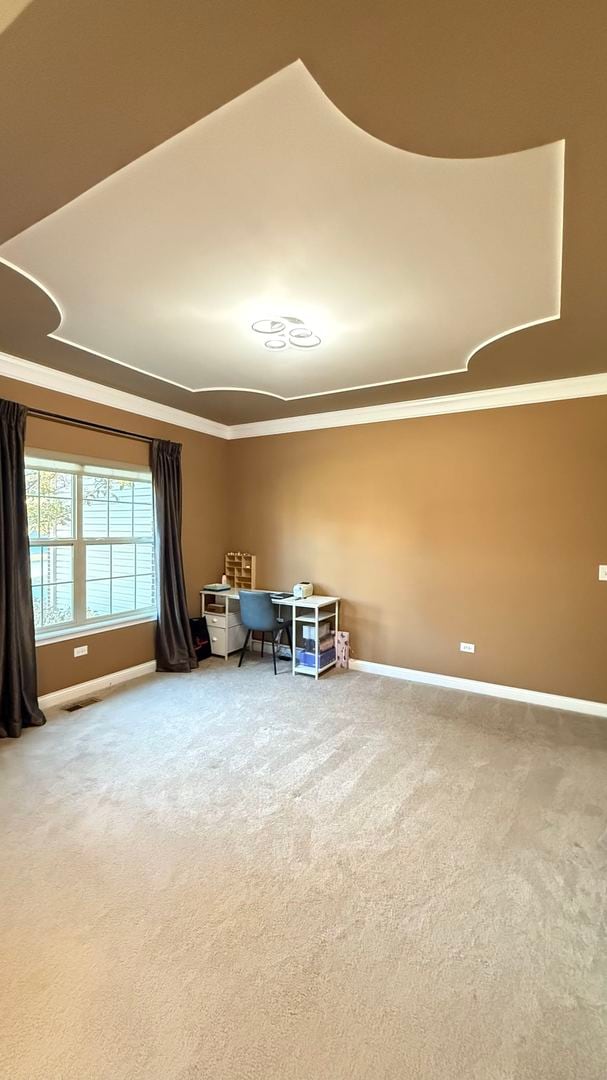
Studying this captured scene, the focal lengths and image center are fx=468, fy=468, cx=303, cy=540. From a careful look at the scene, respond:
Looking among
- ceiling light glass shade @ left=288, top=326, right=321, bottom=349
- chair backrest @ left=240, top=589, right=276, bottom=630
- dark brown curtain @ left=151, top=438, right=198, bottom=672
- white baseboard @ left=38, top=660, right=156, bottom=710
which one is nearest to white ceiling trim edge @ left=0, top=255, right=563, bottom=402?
dark brown curtain @ left=151, top=438, right=198, bottom=672

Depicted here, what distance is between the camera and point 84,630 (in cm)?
411

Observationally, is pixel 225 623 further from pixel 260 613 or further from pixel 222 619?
pixel 260 613

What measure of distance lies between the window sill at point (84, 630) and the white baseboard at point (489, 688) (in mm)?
2269

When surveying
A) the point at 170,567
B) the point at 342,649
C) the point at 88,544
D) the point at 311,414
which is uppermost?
the point at 311,414

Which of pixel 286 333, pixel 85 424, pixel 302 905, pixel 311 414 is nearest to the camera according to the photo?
pixel 302 905

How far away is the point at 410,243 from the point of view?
2012mm

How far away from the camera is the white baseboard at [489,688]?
3.82 m

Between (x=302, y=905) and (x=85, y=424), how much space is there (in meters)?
3.78

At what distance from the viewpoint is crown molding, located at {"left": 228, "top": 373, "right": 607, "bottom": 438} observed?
3.79 m

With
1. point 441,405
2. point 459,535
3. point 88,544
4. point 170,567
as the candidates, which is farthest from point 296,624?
point 441,405

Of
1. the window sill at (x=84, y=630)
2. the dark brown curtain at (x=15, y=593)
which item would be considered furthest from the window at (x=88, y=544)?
the dark brown curtain at (x=15, y=593)

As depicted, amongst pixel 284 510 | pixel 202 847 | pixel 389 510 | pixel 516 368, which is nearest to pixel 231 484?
pixel 284 510

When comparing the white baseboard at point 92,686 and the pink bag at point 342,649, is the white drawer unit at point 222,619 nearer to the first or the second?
the white baseboard at point 92,686

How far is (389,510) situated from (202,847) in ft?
11.0
